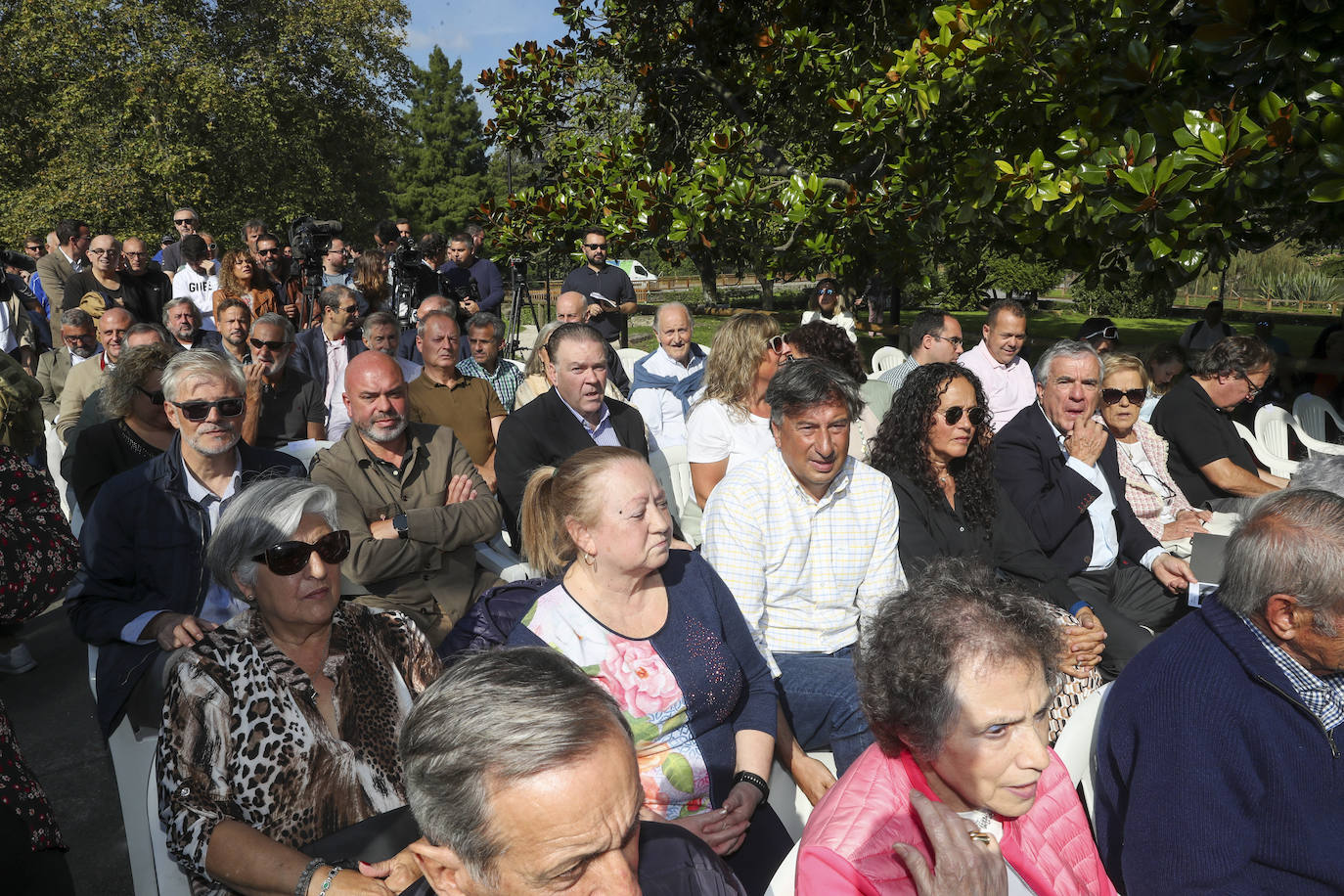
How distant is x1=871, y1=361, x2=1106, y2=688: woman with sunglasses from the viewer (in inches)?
133

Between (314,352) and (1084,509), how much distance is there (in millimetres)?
4399

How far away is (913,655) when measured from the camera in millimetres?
1781

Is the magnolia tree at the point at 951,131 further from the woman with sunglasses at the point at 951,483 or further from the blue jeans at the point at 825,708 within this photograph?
the blue jeans at the point at 825,708

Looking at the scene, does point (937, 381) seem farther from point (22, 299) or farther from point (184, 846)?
point (22, 299)

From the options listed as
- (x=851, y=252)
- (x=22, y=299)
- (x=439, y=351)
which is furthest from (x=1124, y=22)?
(x=22, y=299)

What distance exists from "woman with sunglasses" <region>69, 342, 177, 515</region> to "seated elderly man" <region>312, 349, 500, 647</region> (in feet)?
2.34

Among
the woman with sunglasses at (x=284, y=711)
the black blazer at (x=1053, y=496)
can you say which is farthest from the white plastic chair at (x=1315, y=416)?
the woman with sunglasses at (x=284, y=711)

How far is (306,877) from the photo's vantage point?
5.97 ft

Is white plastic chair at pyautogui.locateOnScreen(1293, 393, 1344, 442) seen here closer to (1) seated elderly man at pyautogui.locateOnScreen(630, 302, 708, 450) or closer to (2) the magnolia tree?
(2) the magnolia tree

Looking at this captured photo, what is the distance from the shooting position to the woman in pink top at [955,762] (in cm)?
163

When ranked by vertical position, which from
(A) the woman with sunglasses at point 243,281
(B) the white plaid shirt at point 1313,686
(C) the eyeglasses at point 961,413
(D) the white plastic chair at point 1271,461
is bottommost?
(D) the white plastic chair at point 1271,461

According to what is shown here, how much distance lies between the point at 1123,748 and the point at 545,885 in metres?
1.29

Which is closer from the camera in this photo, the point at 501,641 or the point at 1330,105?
the point at 501,641

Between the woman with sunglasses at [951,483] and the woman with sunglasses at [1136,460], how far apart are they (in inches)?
39.2
